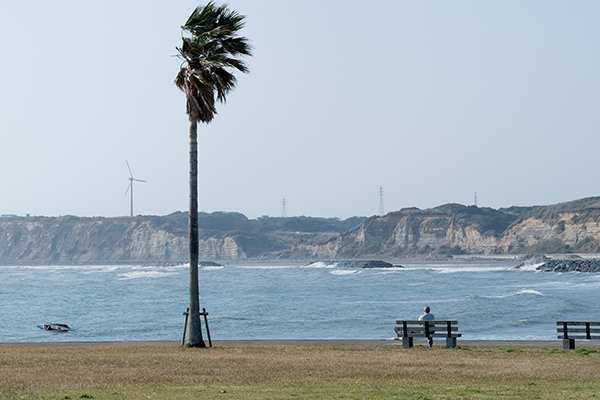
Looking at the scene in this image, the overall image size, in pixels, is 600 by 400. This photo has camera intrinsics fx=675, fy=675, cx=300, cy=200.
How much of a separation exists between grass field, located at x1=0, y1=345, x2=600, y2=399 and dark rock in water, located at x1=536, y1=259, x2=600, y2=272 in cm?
7458

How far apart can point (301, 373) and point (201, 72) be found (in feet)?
33.3

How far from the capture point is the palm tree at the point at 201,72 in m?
19.3

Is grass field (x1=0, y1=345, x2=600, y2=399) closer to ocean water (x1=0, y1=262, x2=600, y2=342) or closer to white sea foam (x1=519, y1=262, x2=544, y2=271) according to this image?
ocean water (x1=0, y1=262, x2=600, y2=342)

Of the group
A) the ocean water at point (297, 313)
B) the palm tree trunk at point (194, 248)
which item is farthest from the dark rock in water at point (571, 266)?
the palm tree trunk at point (194, 248)

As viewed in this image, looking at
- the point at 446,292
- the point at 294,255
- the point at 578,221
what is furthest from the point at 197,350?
the point at 294,255

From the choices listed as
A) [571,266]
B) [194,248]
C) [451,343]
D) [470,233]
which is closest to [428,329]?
[451,343]

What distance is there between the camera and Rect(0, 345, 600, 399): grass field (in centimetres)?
1068

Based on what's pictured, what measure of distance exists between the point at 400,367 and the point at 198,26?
1098 centimetres

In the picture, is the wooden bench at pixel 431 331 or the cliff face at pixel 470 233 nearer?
the wooden bench at pixel 431 331

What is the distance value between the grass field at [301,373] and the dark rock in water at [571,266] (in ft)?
245

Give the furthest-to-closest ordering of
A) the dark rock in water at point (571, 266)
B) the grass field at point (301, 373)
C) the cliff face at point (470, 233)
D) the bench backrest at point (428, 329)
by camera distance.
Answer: the cliff face at point (470, 233)
the dark rock in water at point (571, 266)
the bench backrest at point (428, 329)
the grass field at point (301, 373)

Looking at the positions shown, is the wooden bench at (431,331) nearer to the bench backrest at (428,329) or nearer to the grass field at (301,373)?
the bench backrest at (428,329)

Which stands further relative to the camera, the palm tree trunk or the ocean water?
the ocean water

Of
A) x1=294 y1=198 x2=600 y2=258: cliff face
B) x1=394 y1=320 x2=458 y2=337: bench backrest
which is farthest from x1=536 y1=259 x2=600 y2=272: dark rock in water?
x1=394 y1=320 x2=458 y2=337: bench backrest
